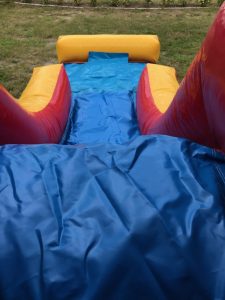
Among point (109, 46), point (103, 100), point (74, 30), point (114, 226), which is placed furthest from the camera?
point (74, 30)

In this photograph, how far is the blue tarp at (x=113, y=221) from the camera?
794 mm

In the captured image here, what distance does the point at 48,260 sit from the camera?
806 mm

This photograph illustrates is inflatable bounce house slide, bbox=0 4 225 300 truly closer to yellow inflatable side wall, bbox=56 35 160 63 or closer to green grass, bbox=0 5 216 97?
yellow inflatable side wall, bbox=56 35 160 63

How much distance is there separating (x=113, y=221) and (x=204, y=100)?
0.54m

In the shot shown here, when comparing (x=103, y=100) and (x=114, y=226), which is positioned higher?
(x=114, y=226)

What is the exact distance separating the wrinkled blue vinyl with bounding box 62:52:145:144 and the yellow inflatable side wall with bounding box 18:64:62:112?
20 centimetres

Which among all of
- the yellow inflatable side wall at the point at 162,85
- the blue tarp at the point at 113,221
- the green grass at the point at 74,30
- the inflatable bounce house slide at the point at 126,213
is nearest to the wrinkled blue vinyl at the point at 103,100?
the yellow inflatable side wall at the point at 162,85

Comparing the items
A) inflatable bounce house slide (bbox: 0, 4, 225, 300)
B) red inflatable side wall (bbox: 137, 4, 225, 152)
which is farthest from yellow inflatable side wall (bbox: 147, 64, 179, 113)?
inflatable bounce house slide (bbox: 0, 4, 225, 300)

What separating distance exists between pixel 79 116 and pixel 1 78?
1.47 m

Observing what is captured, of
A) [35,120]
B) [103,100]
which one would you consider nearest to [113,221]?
[35,120]

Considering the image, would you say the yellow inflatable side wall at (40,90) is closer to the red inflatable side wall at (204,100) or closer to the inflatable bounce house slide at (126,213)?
the red inflatable side wall at (204,100)

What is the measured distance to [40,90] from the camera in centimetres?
247

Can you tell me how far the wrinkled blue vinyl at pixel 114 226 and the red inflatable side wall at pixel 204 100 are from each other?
0.15 metres

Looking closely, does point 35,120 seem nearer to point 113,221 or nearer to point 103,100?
point 103,100
